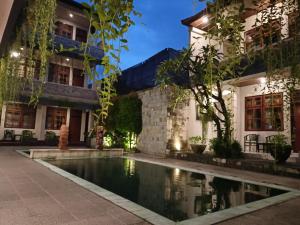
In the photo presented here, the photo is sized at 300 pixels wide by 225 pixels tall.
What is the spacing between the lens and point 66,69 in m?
16.9

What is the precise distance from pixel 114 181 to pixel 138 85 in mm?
10498

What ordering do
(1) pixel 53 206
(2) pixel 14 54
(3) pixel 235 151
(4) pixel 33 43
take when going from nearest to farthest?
(4) pixel 33 43, (2) pixel 14 54, (1) pixel 53 206, (3) pixel 235 151

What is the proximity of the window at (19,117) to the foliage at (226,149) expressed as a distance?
12181 mm

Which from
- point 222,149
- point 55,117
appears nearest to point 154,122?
point 222,149

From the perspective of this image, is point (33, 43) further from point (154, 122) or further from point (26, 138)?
point (26, 138)

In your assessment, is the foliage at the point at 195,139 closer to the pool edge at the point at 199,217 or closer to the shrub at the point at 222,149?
the shrub at the point at 222,149

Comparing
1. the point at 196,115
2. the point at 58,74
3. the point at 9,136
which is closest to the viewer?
the point at 196,115

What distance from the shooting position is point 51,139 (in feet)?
49.7

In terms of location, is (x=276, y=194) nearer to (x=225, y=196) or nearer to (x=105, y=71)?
(x=225, y=196)

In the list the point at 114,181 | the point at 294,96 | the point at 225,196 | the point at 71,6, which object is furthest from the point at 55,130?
the point at 294,96

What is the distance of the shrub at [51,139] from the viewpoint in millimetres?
15039

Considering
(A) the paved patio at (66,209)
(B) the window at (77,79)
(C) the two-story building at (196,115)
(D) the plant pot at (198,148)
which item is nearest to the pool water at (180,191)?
(A) the paved patio at (66,209)

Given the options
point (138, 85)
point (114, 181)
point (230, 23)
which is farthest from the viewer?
point (138, 85)

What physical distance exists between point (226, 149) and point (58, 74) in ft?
43.2
